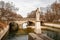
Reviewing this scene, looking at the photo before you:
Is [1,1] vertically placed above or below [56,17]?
above

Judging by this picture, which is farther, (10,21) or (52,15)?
(52,15)

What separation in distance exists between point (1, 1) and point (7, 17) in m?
9.50

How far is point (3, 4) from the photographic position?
45.0 m

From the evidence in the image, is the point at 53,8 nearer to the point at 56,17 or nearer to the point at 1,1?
the point at 56,17

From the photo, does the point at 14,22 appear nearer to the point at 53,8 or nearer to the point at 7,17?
the point at 7,17

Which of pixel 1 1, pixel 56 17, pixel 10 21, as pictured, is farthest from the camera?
pixel 1 1

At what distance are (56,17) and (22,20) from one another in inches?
427

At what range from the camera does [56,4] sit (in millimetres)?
A: 44188

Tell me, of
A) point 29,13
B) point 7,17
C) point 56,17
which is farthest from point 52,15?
point 7,17

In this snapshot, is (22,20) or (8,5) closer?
(22,20)

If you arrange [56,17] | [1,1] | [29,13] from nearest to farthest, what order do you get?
[56,17] → [1,1] → [29,13]

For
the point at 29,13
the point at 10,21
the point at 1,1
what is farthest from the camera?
the point at 29,13

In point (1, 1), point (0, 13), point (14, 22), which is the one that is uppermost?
point (1, 1)

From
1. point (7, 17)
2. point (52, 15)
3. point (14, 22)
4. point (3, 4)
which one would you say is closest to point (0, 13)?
point (7, 17)
